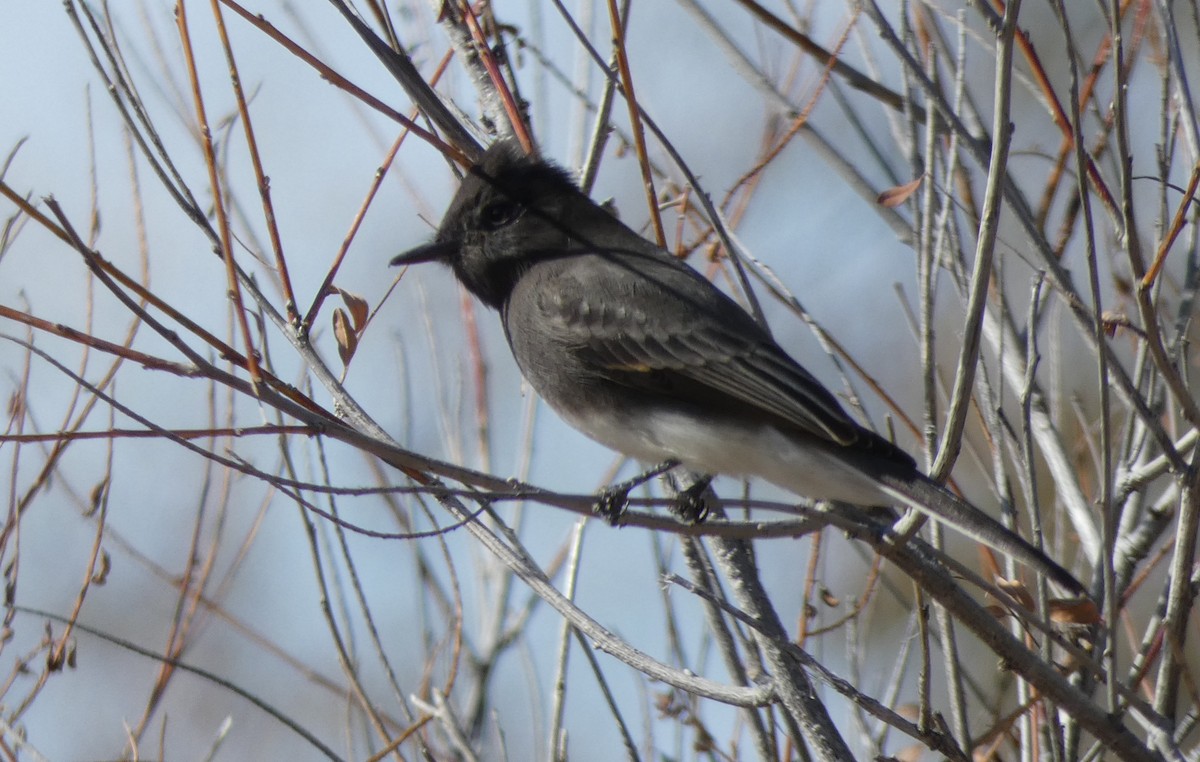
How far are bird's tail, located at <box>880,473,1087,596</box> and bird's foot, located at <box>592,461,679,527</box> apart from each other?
0.61 meters

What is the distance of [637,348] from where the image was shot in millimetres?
3377

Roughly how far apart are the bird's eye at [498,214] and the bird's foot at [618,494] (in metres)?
0.93

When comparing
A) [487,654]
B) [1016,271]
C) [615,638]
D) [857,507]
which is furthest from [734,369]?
[1016,271]

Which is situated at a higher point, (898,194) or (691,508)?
(898,194)

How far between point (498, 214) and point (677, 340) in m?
0.78

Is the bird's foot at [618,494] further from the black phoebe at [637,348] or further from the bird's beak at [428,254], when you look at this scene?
the bird's beak at [428,254]

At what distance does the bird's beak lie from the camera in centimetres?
360

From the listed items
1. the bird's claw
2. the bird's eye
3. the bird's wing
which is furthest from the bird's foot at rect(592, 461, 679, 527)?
the bird's eye

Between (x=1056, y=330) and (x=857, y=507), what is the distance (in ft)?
2.40

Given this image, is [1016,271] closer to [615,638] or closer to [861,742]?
[861,742]

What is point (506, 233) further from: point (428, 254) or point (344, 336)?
point (344, 336)

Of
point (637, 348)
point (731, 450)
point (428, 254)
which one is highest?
point (428, 254)

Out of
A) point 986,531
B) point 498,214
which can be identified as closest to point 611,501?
point 986,531

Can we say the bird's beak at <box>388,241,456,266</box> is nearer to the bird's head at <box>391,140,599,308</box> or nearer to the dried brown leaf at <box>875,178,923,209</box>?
the bird's head at <box>391,140,599,308</box>
